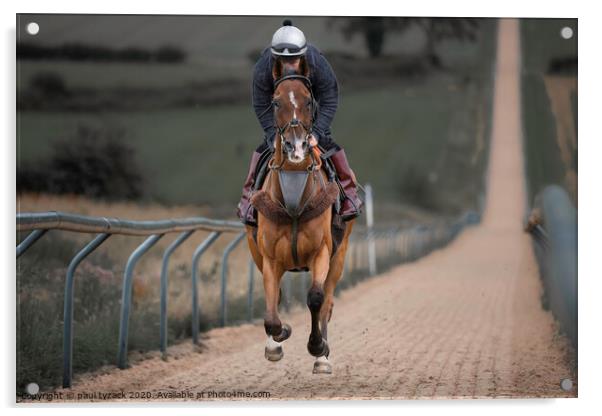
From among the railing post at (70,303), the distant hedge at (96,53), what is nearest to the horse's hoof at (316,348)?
the railing post at (70,303)

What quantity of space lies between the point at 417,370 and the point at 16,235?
3260 mm

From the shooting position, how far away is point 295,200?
25.3ft

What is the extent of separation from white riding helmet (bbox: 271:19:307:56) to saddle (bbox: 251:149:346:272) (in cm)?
69

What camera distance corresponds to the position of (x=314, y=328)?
799cm

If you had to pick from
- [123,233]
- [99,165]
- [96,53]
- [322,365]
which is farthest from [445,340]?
[96,53]

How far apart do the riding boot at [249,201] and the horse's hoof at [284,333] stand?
81cm

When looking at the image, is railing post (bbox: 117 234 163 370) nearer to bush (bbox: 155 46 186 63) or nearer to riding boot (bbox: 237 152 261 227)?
riding boot (bbox: 237 152 261 227)

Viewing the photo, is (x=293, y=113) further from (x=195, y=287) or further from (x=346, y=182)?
(x=195, y=287)

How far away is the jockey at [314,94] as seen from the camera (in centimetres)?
783

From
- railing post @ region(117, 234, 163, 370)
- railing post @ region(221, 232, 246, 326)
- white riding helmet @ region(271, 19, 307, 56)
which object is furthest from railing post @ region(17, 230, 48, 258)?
railing post @ region(221, 232, 246, 326)

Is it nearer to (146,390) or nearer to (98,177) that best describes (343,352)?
(146,390)

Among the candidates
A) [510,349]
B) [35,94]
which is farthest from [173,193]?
[510,349]

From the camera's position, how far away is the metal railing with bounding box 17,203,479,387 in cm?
803

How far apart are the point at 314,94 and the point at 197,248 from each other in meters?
2.31
